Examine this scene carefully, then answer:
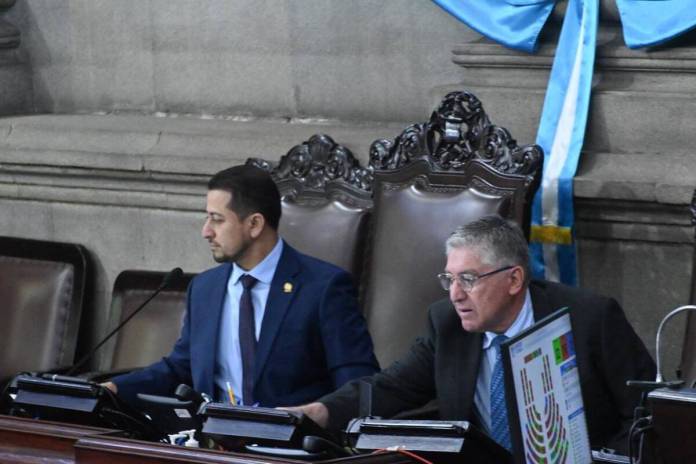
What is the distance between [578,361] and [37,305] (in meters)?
3.13

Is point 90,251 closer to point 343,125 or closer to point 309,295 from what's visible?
point 343,125

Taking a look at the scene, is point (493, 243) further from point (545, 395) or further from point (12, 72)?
point (12, 72)

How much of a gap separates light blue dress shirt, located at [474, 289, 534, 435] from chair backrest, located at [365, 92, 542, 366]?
97cm

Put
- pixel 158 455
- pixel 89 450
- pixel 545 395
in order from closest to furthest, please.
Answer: pixel 545 395, pixel 158 455, pixel 89 450

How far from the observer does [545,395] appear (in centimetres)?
331

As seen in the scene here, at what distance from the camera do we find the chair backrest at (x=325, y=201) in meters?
5.40

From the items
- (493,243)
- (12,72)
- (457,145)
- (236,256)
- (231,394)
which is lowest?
(231,394)

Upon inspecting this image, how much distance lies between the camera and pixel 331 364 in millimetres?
4578

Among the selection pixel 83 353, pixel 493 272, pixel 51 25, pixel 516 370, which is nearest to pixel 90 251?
pixel 83 353

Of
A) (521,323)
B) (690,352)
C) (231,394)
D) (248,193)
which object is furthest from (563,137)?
(231,394)

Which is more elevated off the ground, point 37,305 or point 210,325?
point 210,325

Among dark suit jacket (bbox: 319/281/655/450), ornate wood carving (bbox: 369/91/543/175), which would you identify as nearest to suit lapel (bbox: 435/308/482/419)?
dark suit jacket (bbox: 319/281/655/450)

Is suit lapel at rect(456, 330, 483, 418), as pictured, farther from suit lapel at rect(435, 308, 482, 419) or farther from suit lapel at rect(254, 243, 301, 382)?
suit lapel at rect(254, 243, 301, 382)

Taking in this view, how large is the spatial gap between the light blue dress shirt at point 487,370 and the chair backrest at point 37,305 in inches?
109
